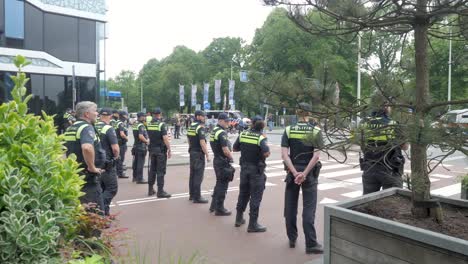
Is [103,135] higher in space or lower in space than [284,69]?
lower

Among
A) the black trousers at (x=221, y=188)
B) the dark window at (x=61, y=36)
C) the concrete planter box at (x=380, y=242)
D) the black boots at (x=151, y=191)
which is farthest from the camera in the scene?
the dark window at (x=61, y=36)

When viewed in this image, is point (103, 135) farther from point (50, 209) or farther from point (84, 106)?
point (50, 209)

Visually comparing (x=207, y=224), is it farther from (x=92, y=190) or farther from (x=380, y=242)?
(x=380, y=242)

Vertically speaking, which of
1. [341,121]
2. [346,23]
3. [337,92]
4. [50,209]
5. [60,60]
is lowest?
[50,209]

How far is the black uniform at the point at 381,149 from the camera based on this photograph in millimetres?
3020

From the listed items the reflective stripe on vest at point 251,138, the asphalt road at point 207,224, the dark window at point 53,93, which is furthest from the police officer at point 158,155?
the dark window at point 53,93

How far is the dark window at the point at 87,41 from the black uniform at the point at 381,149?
2071 centimetres

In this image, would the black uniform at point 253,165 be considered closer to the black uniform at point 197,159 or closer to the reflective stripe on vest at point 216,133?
the reflective stripe on vest at point 216,133

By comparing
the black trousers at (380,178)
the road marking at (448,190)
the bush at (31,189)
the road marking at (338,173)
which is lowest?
the road marking at (448,190)

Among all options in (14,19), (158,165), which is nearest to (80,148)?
(158,165)

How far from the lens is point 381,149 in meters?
3.11

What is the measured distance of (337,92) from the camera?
3.12m

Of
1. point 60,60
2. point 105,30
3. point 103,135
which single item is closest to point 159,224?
point 103,135

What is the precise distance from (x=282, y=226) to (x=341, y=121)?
10.8 ft
